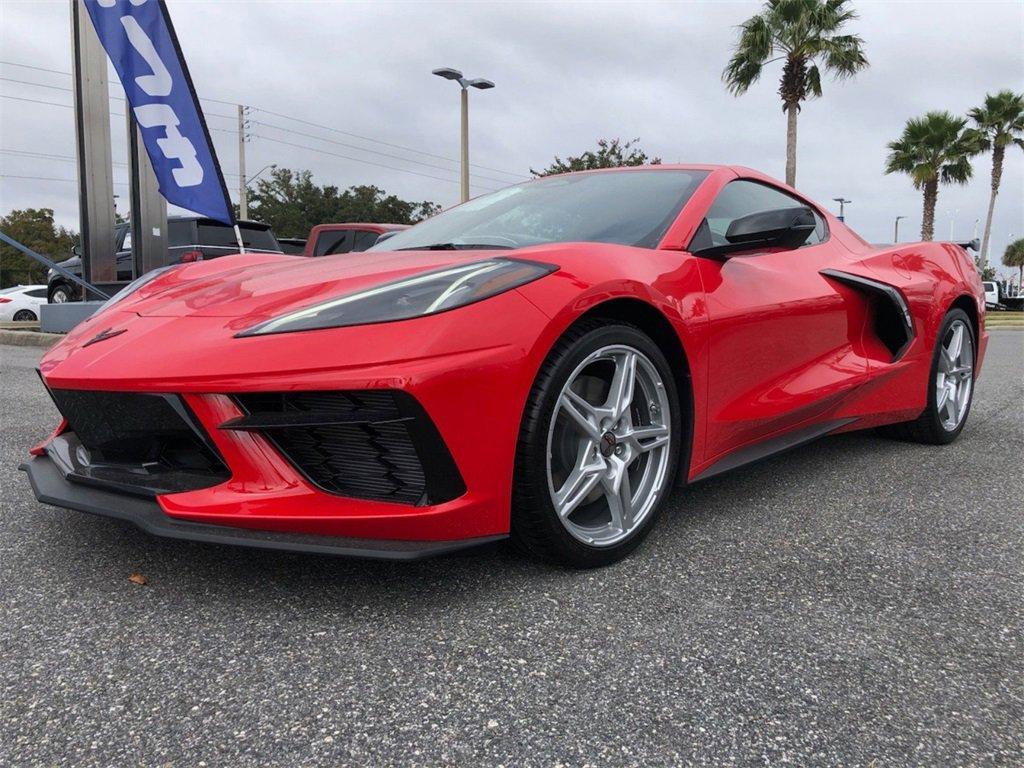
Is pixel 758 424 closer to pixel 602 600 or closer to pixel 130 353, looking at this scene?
pixel 602 600

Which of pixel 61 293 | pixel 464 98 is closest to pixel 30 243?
pixel 61 293

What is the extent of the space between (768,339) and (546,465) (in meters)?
1.05

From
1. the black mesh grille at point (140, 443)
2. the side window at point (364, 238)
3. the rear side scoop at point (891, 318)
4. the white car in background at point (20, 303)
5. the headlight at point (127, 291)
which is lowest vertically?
the white car in background at point (20, 303)

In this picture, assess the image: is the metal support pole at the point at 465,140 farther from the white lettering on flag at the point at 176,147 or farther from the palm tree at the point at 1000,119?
the palm tree at the point at 1000,119

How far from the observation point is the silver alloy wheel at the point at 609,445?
198cm

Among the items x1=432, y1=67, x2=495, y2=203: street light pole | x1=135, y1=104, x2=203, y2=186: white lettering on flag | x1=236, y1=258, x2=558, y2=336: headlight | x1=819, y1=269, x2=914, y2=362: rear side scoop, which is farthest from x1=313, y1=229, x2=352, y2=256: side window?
x1=236, y1=258, x2=558, y2=336: headlight

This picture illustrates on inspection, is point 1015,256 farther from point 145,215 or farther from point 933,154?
point 145,215

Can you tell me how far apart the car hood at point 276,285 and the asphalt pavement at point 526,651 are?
0.64 meters

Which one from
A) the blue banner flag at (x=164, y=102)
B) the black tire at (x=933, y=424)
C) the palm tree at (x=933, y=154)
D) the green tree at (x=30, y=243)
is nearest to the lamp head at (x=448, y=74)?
the blue banner flag at (x=164, y=102)

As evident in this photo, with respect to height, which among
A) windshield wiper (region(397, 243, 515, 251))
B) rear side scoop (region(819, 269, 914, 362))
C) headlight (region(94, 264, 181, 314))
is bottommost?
rear side scoop (region(819, 269, 914, 362))

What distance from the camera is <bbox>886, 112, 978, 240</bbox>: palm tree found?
27.1 metres

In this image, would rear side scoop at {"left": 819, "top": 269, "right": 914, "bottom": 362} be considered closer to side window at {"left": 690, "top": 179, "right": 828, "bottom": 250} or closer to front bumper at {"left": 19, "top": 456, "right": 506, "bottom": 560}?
side window at {"left": 690, "top": 179, "right": 828, "bottom": 250}

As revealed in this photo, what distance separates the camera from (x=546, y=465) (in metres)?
1.86

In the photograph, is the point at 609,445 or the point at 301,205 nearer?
the point at 609,445
